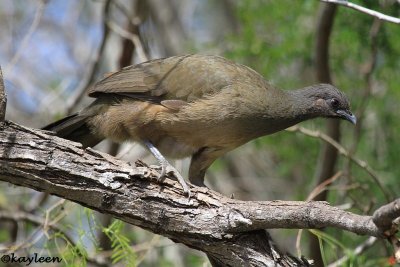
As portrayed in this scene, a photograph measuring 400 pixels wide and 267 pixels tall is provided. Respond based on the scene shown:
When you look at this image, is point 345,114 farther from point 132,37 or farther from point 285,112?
point 132,37

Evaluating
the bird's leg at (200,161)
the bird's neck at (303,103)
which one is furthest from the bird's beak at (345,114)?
the bird's leg at (200,161)

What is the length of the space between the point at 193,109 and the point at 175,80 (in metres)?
0.37

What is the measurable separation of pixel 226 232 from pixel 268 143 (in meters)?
3.27

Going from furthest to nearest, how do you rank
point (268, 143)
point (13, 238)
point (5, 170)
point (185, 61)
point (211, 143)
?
point (268, 143), point (13, 238), point (185, 61), point (211, 143), point (5, 170)

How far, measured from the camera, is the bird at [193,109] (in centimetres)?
472

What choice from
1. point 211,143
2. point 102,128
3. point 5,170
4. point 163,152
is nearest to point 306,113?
point 211,143

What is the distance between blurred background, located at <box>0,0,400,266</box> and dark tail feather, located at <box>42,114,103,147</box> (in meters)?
0.30

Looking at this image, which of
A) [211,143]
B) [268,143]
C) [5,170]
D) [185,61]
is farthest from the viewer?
[268,143]

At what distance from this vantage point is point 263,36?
7.24m

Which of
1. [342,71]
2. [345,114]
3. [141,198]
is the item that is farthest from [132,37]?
[141,198]

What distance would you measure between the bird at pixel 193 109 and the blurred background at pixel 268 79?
1.03ft

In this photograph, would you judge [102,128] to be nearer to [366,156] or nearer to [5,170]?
[5,170]

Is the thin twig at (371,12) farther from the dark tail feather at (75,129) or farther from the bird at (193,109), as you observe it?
the dark tail feather at (75,129)

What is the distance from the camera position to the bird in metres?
4.72
